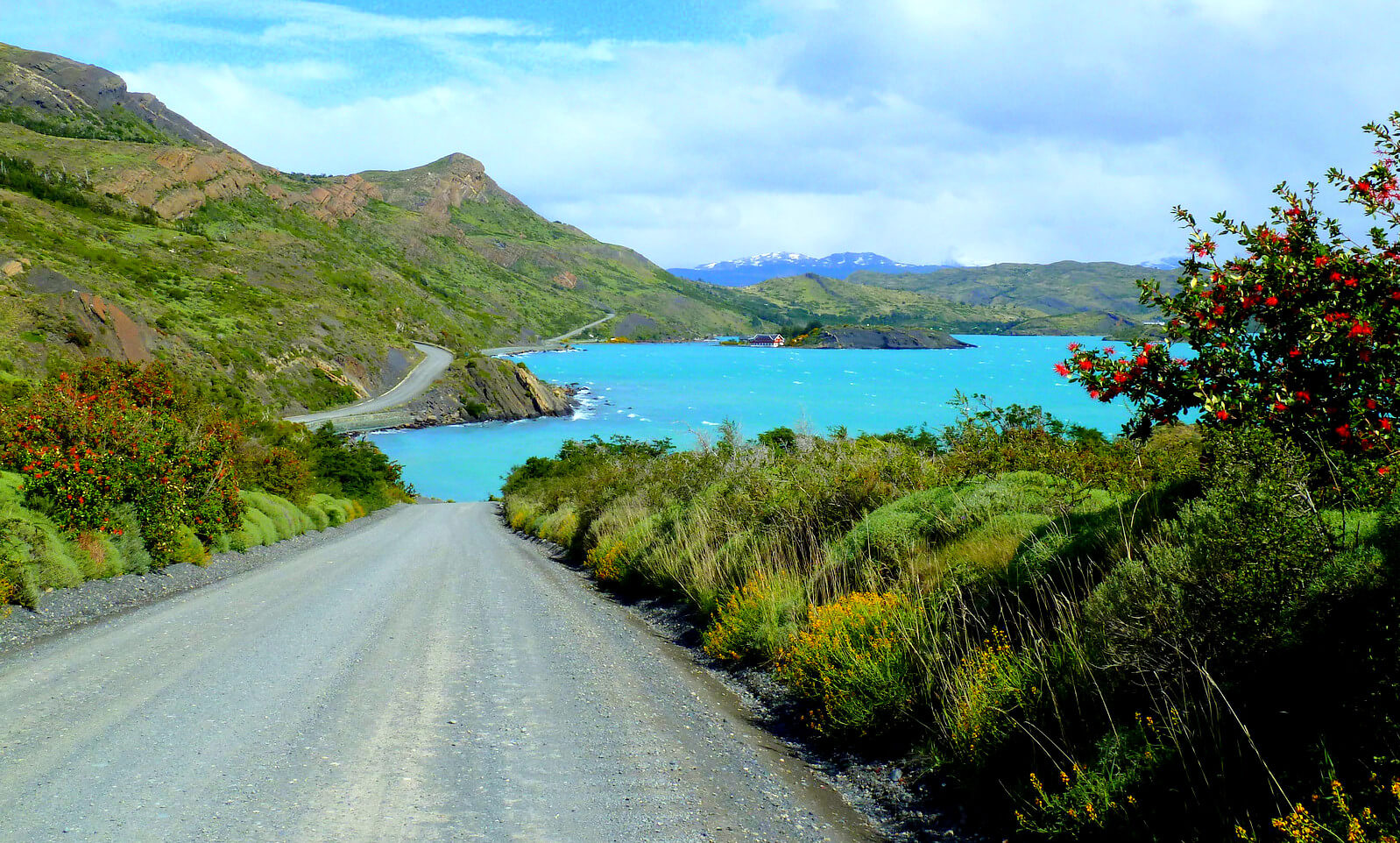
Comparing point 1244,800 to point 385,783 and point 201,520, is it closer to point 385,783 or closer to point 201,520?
point 385,783

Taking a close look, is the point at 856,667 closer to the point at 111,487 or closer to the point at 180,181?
the point at 111,487

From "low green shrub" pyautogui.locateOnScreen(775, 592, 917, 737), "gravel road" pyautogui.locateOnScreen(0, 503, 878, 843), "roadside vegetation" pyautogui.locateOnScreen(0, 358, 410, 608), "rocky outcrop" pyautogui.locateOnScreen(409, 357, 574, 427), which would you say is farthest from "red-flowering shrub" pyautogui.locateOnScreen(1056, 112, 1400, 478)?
"rocky outcrop" pyautogui.locateOnScreen(409, 357, 574, 427)

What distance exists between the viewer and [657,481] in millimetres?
17047

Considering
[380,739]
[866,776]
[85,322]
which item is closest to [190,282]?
[85,322]

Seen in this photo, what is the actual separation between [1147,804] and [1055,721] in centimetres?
80

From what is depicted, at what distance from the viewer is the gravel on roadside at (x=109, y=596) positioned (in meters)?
8.23

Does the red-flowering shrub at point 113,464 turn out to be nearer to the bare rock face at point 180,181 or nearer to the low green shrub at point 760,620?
the low green shrub at point 760,620

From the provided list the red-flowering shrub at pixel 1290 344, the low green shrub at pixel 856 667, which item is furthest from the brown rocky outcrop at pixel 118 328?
the red-flowering shrub at pixel 1290 344

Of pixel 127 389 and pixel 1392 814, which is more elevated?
pixel 127 389

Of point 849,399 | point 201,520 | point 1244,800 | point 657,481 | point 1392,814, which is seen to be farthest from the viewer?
point 849,399

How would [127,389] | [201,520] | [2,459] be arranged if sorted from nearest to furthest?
[2,459]
[201,520]
[127,389]

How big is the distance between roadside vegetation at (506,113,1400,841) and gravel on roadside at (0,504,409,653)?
24.0 ft

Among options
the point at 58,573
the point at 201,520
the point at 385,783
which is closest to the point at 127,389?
the point at 201,520

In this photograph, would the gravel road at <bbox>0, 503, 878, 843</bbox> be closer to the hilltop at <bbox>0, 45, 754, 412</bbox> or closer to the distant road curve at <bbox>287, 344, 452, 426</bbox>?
the hilltop at <bbox>0, 45, 754, 412</bbox>
